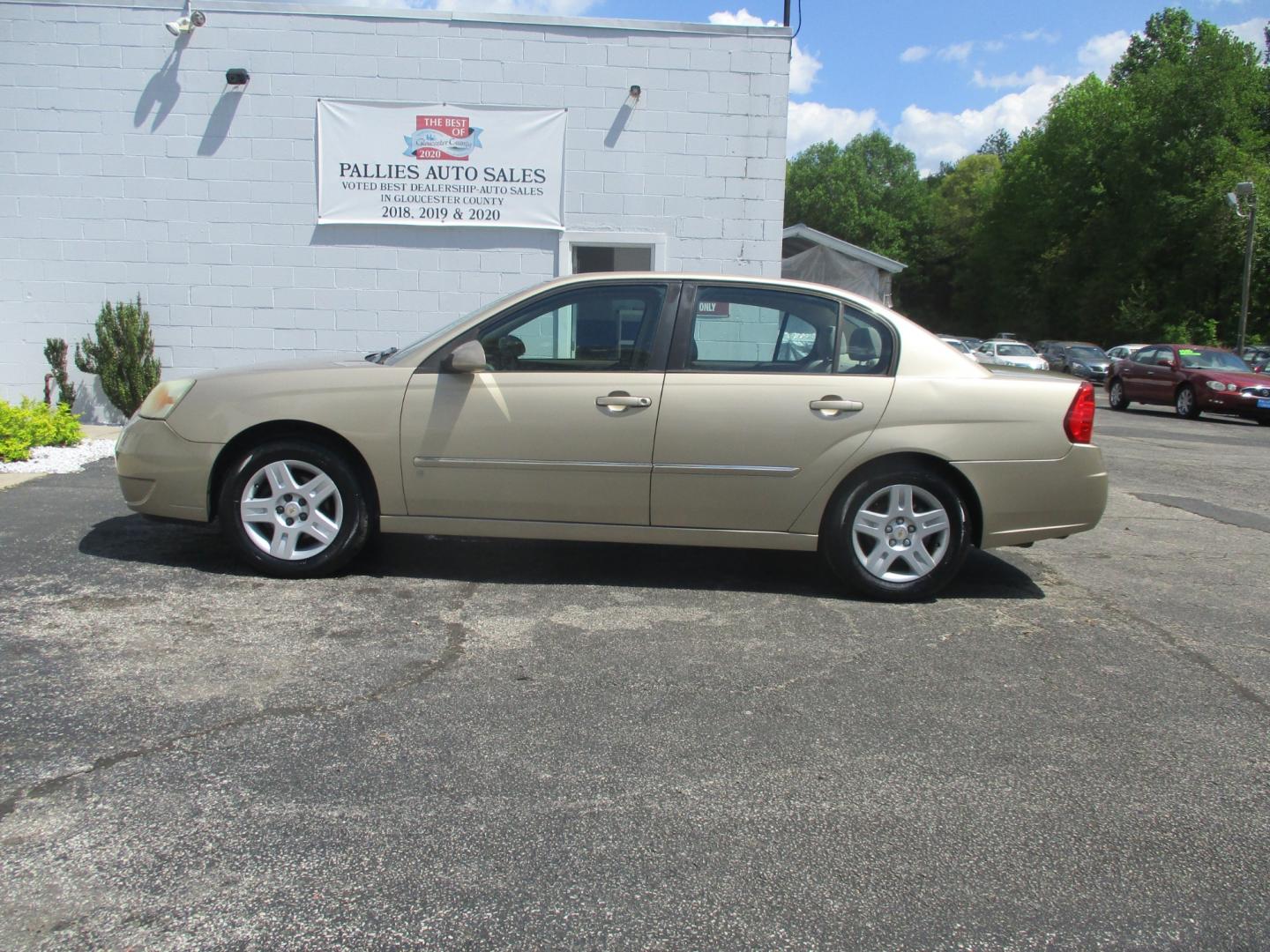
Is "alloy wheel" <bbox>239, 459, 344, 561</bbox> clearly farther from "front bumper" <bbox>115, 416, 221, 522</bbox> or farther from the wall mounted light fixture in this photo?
the wall mounted light fixture

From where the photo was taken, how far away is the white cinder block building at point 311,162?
1066 centimetres

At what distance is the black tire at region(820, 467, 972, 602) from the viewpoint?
5.16 meters

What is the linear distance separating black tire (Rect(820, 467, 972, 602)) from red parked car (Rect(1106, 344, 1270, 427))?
17.6 metres

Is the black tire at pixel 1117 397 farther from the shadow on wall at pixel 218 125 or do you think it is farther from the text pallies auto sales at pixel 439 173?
the shadow on wall at pixel 218 125

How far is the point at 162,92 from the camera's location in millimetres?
10672

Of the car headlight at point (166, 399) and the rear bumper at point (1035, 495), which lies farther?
the car headlight at point (166, 399)

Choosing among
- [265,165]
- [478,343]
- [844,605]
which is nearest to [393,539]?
[478,343]

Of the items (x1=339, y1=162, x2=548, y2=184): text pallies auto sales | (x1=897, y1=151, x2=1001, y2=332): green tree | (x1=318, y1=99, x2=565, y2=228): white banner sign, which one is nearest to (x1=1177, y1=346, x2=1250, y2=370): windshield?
(x1=318, y1=99, x2=565, y2=228): white banner sign

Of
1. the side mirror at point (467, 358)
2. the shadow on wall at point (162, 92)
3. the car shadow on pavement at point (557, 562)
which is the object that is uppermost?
the shadow on wall at point (162, 92)

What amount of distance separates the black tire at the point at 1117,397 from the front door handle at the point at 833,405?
20.3 metres

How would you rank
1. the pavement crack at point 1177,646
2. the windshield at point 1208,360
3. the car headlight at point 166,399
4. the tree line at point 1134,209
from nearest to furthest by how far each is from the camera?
the pavement crack at point 1177,646 → the car headlight at point 166,399 → the windshield at point 1208,360 → the tree line at point 1134,209

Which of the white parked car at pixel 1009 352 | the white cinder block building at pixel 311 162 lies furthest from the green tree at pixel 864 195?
the white cinder block building at pixel 311 162

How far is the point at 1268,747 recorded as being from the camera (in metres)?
3.59

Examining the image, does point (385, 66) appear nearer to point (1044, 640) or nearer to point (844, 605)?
point (844, 605)
